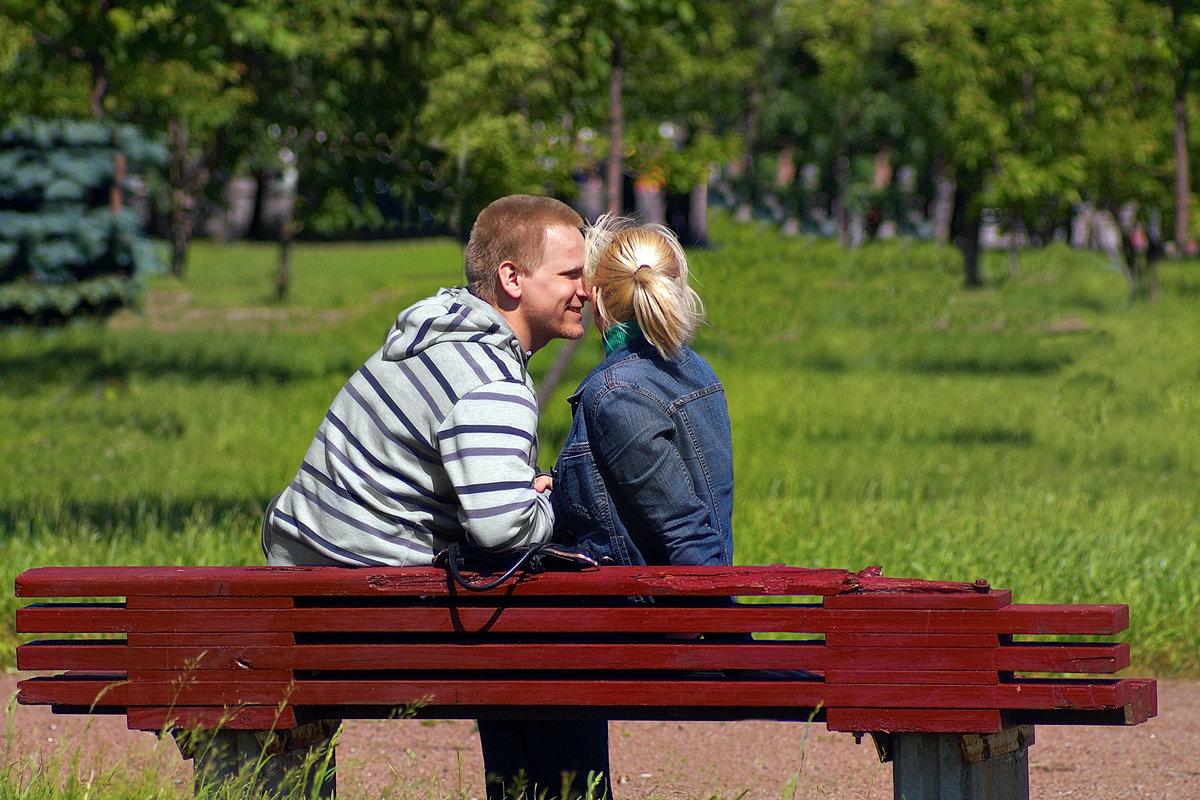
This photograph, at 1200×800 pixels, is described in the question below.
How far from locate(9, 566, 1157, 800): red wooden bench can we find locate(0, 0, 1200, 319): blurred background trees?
1081 millimetres

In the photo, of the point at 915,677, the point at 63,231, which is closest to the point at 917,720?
the point at 915,677

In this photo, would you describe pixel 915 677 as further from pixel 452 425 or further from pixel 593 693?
pixel 452 425

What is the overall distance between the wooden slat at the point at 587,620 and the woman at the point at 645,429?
0.20m

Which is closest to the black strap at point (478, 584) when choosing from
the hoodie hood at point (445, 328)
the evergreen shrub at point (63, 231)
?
the hoodie hood at point (445, 328)

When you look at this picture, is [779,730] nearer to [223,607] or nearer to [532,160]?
[223,607]

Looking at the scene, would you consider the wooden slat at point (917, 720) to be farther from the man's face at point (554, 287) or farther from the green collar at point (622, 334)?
the man's face at point (554, 287)

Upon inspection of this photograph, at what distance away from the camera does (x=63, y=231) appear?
19.8m

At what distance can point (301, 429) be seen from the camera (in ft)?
34.9

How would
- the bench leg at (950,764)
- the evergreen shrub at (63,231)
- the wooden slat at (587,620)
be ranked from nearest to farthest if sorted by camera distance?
1. the wooden slat at (587,620)
2. the bench leg at (950,764)
3. the evergreen shrub at (63,231)

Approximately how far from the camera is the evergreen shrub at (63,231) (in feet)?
63.7

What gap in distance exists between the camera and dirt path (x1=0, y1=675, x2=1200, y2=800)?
4465 mm

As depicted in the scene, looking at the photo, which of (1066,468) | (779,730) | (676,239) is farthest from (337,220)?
(676,239)

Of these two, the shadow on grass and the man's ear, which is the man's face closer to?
the man's ear

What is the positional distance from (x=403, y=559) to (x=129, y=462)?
685 centimetres
